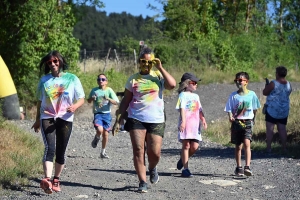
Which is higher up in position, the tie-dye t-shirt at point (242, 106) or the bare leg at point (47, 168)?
the tie-dye t-shirt at point (242, 106)

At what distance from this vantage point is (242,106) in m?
10.2

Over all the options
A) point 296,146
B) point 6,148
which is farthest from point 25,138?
point 296,146

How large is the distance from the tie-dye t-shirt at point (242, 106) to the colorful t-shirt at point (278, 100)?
2.85m

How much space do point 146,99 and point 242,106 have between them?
2.30m

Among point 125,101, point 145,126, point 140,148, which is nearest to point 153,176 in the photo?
point 140,148

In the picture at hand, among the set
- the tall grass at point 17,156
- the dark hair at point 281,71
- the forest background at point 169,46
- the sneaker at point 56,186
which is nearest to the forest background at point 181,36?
the forest background at point 169,46

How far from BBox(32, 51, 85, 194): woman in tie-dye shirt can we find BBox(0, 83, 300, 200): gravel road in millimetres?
510

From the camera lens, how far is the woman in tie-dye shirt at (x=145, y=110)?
8484mm

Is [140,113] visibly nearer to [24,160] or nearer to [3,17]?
[24,160]

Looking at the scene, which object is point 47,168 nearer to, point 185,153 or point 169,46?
point 185,153

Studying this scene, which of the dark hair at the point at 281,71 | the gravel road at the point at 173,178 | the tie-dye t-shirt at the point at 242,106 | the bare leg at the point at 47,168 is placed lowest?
the gravel road at the point at 173,178

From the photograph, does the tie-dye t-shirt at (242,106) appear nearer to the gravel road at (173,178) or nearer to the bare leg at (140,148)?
the gravel road at (173,178)

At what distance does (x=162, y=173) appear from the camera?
1030 cm

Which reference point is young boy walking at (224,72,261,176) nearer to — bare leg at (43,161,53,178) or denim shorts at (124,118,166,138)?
denim shorts at (124,118,166,138)
